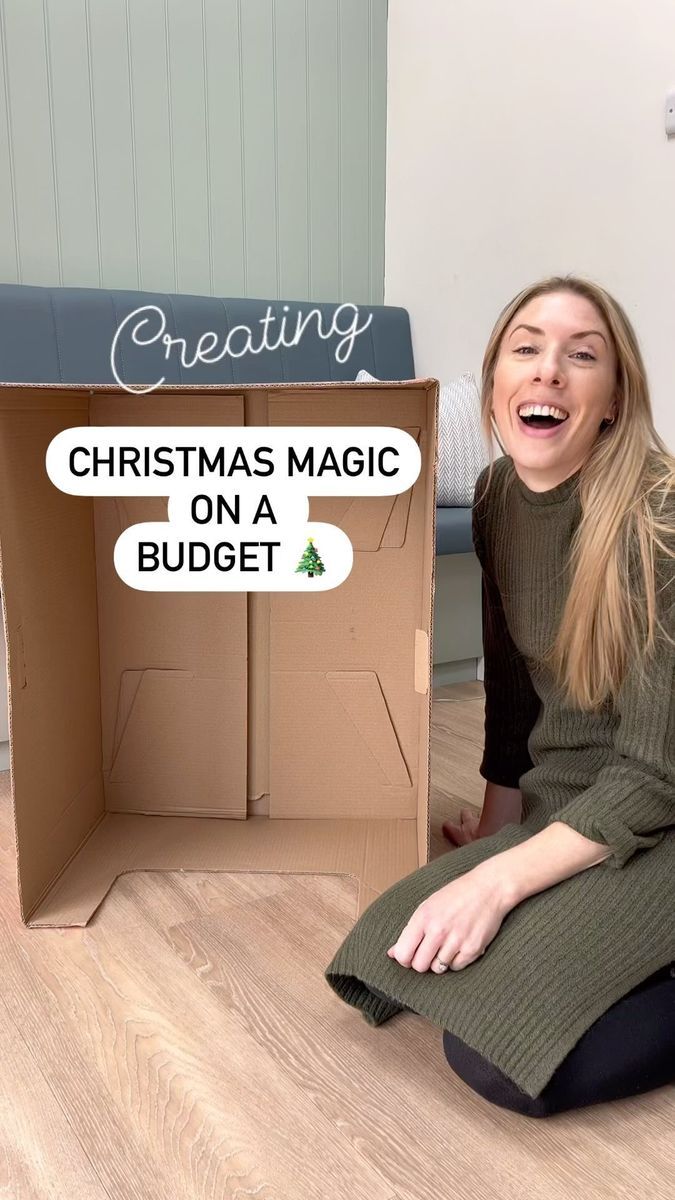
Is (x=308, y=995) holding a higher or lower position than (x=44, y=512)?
lower

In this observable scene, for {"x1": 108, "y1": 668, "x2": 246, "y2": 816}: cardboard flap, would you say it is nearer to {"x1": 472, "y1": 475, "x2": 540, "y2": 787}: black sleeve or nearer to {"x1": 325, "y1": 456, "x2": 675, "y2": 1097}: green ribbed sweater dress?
{"x1": 472, "y1": 475, "x2": 540, "y2": 787}: black sleeve

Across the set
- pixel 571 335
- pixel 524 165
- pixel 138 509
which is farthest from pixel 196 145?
pixel 571 335

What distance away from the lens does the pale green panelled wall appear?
208 centimetres

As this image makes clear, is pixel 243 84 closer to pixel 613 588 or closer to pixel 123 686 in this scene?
pixel 123 686

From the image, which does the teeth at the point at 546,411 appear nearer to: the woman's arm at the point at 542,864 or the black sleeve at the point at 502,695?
the black sleeve at the point at 502,695

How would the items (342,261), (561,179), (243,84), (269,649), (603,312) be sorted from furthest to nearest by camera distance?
(342,261)
(243,84)
(561,179)
(269,649)
(603,312)

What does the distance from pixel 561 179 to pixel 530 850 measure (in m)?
1.68

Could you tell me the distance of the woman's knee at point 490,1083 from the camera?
811mm

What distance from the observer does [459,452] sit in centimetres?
210

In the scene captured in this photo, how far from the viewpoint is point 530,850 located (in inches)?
35.1

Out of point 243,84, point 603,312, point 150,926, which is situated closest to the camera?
point 603,312

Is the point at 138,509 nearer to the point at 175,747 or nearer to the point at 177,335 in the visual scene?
the point at 175,747

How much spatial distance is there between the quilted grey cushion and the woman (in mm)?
971

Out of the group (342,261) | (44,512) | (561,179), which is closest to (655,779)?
(44,512)
